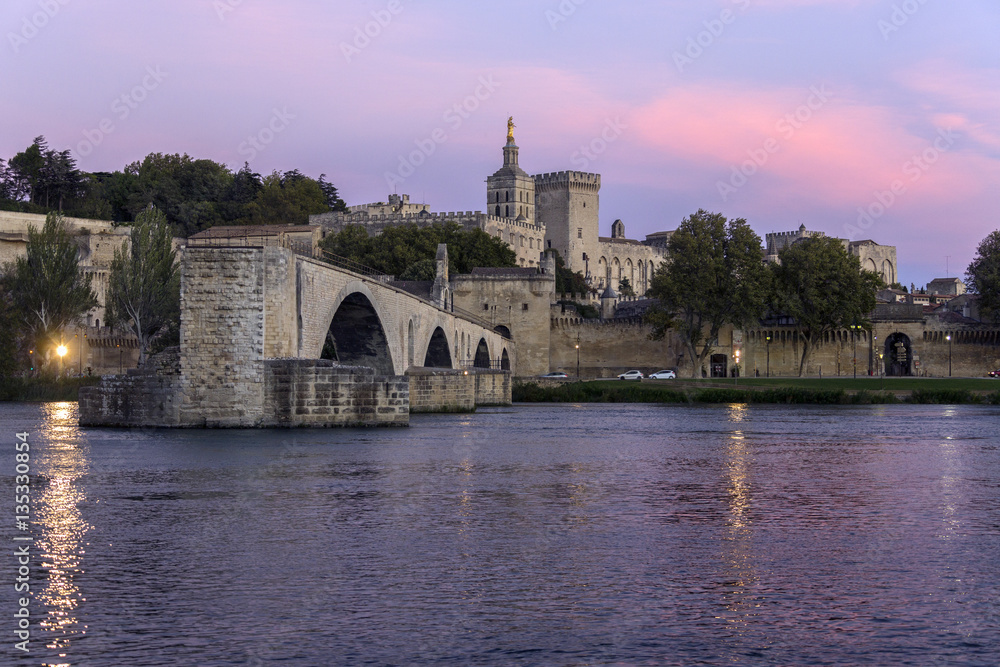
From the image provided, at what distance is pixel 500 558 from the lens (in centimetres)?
1422

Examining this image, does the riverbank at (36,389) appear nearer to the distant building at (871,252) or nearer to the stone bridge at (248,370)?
the stone bridge at (248,370)

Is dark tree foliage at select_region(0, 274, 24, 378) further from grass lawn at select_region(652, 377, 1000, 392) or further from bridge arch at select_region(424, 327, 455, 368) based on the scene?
grass lawn at select_region(652, 377, 1000, 392)

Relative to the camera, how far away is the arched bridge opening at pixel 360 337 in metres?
45.1

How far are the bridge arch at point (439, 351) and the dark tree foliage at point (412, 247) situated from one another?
28780mm

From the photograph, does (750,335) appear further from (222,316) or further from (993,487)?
(993,487)

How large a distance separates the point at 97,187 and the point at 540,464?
103 m

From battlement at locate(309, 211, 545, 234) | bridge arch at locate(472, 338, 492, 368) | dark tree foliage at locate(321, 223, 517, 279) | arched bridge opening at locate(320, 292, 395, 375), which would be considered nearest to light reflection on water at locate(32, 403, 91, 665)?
arched bridge opening at locate(320, 292, 395, 375)

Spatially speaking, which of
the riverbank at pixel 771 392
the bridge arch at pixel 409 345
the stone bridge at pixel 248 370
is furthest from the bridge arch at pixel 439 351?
the stone bridge at pixel 248 370

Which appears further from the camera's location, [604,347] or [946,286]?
[946,286]

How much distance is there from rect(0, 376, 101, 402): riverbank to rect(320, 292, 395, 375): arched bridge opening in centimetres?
1850

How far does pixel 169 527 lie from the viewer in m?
16.4

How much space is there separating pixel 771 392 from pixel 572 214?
276ft

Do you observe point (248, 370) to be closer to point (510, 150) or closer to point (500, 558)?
point (500, 558)

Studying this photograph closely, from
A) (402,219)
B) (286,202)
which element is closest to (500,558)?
(402,219)
